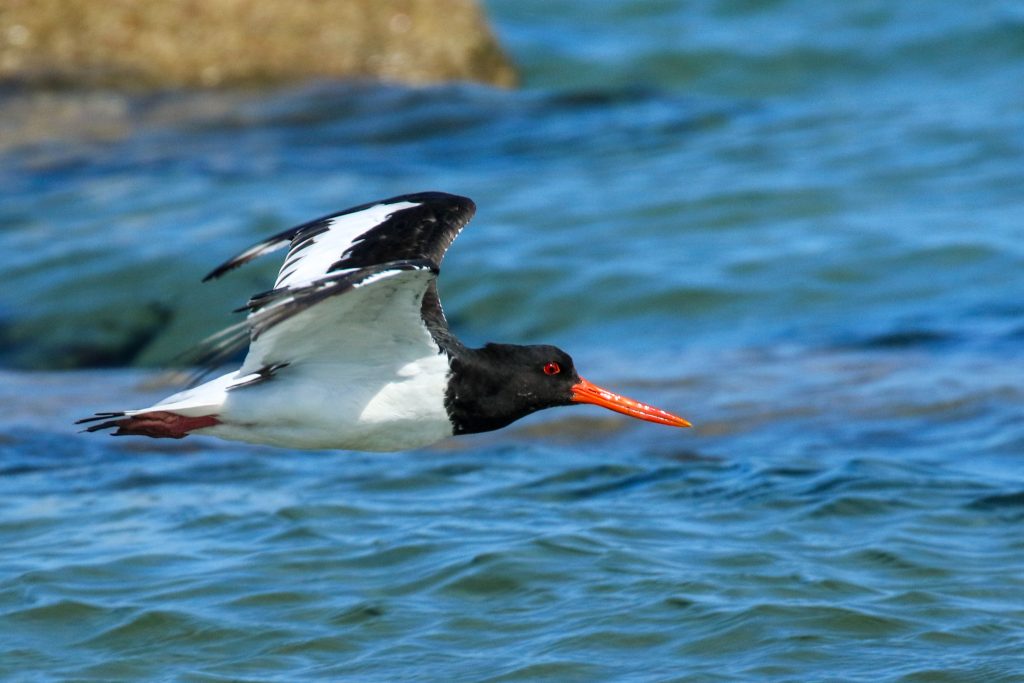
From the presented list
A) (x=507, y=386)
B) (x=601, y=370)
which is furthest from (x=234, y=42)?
(x=507, y=386)

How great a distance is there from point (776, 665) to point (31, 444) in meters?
4.49

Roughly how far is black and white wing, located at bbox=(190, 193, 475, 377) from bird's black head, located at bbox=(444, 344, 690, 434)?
0.59 ft

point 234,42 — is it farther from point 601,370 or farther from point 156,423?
point 156,423

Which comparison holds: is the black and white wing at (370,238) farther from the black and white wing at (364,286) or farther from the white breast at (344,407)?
the white breast at (344,407)

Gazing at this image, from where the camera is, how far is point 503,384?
636 centimetres

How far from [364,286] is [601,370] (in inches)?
189

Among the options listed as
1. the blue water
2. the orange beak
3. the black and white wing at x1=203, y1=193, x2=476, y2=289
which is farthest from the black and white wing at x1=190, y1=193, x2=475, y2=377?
the blue water

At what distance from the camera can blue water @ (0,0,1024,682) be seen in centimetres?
645

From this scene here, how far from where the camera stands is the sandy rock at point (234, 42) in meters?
14.3

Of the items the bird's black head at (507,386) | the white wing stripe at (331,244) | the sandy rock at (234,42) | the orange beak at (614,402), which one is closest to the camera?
the white wing stripe at (331,244)

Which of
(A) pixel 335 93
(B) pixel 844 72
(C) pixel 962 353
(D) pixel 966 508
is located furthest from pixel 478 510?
(B) pixel 844 72

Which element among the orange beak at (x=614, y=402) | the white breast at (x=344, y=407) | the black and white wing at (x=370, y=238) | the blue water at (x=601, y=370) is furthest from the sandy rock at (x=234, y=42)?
the white breast at (x=344, y=407)

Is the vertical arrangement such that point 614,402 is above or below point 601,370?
below

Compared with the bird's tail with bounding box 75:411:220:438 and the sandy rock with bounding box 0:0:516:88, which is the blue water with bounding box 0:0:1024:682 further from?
the bird's tail with bounding box 75:411:220:438
